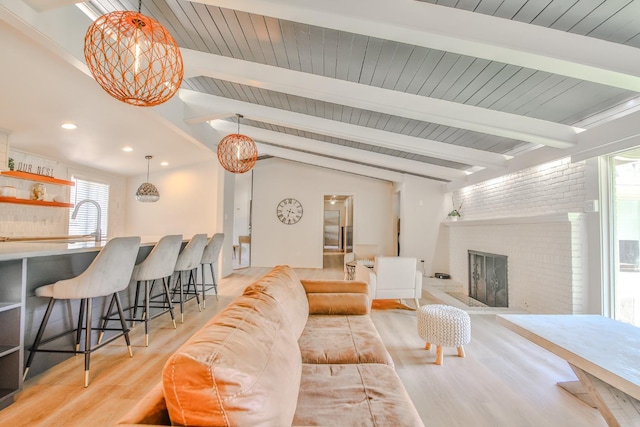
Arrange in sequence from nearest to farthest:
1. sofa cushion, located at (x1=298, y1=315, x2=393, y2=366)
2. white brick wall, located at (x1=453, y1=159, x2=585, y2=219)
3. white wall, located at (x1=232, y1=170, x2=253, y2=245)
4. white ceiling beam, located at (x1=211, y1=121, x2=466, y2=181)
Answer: sofa cushion, located at (x1=298, y1=315, x2=393, y2=366) < white brick wall, located at (x1=453, y1=159, x2=585, y2=219) < white ceiling beam, located at (x1=211, y1=121, x2=466, y2=181) < white wall, located at (x1=232, y1=170, x2=253, y2=245)

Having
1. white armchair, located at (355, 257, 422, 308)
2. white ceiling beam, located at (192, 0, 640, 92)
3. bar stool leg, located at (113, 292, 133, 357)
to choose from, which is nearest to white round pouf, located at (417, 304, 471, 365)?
white armchair, located at (355, 257, 422, 308)

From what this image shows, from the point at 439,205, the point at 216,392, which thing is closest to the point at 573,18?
the point at 216,392

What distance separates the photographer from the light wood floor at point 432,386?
1853 mm

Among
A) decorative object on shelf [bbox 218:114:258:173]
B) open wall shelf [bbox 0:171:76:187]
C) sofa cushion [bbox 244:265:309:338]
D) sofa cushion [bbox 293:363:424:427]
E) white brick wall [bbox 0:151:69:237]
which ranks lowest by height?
sofa cushion [bbox 293:363:424:427]

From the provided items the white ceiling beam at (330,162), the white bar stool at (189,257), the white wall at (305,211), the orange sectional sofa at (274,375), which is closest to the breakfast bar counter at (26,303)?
the white bar stool at (189,257)

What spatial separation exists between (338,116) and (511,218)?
2.68m

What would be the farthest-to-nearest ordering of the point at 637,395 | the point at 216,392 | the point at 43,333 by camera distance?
the point at 43,333, the point at 637,395, the point at 216,392

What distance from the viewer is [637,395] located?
1.29 m

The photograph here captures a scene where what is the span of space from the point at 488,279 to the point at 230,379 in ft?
16.6

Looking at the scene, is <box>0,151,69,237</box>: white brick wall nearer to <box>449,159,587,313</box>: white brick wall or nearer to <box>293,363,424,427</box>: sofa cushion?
<box>293,363,424,427</box>: sofa cushion

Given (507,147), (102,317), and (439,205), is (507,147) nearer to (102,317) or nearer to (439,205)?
(439,205)

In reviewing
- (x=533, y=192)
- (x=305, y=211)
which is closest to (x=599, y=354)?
(x=533, y=192)

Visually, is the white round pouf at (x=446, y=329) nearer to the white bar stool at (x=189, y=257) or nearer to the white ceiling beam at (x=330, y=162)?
the white bar stool at (x=189, y=257)

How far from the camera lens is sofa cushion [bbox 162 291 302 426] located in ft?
2.58
